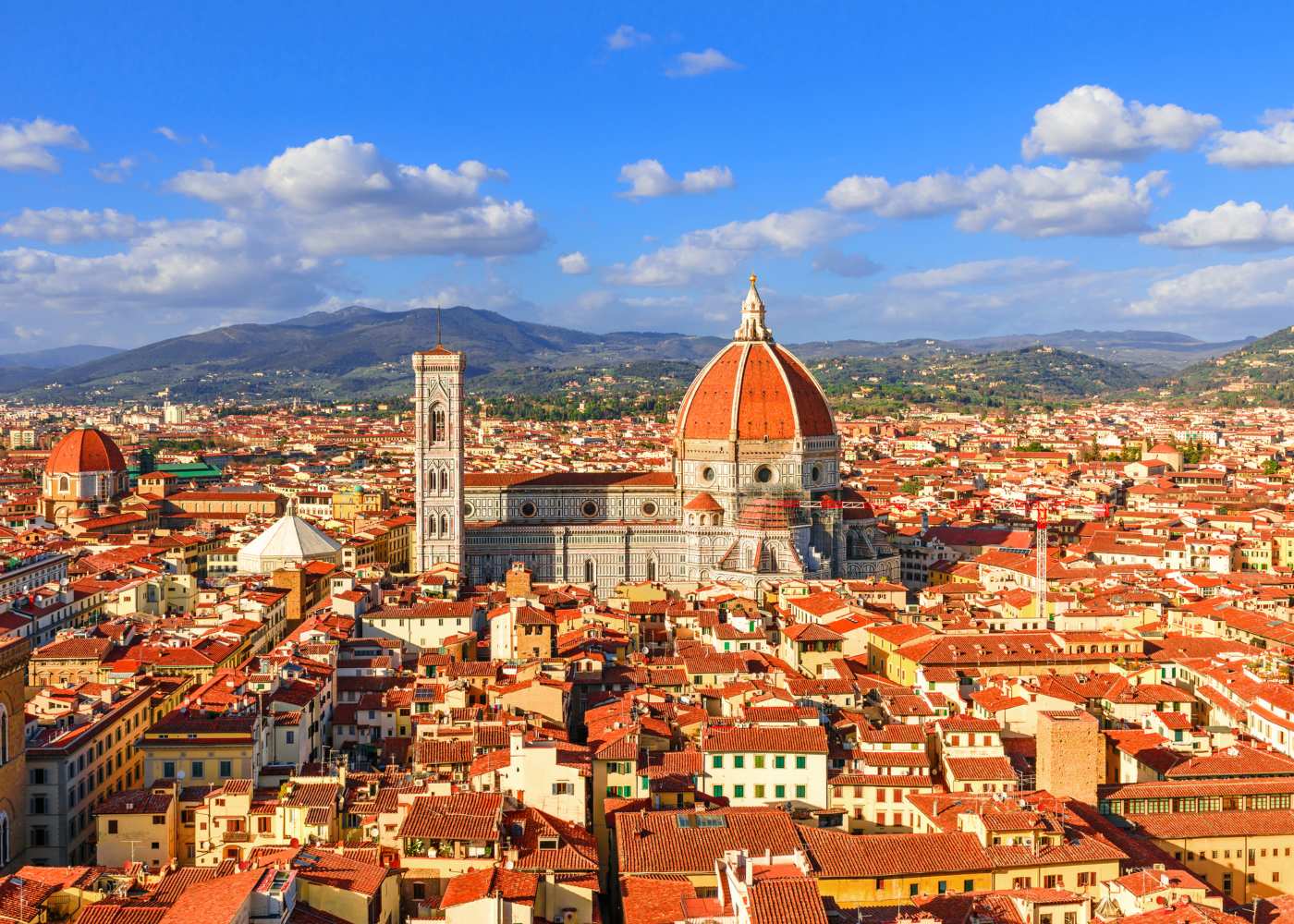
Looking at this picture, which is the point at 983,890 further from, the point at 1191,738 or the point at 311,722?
the point at 311,722

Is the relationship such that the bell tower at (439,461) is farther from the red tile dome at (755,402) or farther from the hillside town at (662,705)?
the red tile dome at (755,402)

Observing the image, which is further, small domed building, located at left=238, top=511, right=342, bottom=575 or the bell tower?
the bell tower

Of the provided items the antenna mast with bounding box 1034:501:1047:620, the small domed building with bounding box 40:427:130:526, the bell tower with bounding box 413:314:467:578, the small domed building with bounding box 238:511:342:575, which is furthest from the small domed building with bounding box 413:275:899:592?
the small domed building with bounding box 40:427:130:526

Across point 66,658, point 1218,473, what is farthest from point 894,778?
point 1218,473

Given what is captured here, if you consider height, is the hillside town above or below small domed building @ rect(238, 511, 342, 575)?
below

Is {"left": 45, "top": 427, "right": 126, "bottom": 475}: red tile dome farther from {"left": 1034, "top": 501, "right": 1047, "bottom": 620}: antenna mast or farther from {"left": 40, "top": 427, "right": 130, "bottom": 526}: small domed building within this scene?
{"left": 1034, "top": 501, "right": 1047, "bottom": 620}: antenna mast
